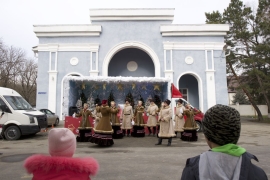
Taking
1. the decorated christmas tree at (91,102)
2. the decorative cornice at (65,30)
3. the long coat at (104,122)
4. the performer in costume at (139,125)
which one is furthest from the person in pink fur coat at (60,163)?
the decorative cornice at (65,30)

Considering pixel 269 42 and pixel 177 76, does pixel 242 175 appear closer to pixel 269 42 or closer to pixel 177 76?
pixel 177 76

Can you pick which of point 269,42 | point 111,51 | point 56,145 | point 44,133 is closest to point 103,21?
point 111,51

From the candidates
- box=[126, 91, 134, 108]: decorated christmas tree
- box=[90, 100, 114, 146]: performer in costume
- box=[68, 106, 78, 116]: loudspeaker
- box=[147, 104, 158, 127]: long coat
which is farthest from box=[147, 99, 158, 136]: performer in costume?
box=[68, 106, 78, 116]: loudspeaker

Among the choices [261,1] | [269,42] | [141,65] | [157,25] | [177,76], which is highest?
[261,1]

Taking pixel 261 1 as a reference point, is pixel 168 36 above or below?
below

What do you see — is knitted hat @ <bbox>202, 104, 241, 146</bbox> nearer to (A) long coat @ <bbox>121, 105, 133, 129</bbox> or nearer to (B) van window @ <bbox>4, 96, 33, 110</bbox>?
(A) long coat @ <bbox>121, 105, 133, 129</bbox>

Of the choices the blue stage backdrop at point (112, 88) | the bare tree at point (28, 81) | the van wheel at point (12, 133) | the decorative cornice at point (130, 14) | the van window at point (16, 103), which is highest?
the decorative cornice at point (130, 14)

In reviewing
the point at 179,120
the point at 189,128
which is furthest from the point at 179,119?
the point at 189,128

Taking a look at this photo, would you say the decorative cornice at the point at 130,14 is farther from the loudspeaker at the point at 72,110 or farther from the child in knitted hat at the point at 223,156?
the child in knitted hat at the point at 223,156

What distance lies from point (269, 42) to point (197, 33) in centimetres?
670

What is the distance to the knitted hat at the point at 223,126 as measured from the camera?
1.63 m

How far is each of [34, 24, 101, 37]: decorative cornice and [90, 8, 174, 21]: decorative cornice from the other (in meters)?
1.21

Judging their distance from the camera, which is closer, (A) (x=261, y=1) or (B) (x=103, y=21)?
(B) (x=103, y=21)

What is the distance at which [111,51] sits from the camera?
20.8 metres
